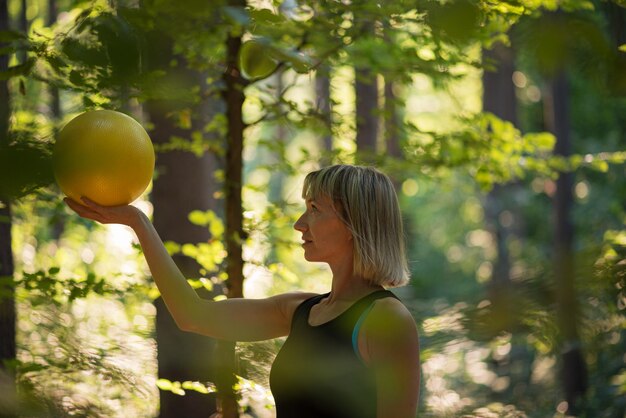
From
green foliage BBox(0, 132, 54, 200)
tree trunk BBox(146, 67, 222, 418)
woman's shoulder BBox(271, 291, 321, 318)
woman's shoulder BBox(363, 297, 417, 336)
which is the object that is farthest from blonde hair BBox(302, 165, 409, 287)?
tree trunk BBox(146, 67, 222, 418)

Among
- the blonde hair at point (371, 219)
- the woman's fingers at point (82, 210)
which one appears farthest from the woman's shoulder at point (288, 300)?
the woman's fingers at point (82, 210)

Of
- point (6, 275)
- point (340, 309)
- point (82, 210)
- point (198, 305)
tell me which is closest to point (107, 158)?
point (82, 210)

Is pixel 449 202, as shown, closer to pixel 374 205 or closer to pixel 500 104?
pixel 500 104

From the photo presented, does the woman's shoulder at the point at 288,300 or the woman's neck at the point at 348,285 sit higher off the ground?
the woman's neck at the point at 348,285

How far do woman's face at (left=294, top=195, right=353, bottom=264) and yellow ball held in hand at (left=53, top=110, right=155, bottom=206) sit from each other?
452 mm

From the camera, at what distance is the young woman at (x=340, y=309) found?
1675mm

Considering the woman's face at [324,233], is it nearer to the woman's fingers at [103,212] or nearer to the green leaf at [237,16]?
the woman's fingers at [103,212]

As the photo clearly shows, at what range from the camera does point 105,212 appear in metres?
1.75

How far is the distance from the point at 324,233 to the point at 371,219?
13 centimetres

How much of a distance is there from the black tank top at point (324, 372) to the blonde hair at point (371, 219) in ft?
0.24

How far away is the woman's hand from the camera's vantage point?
1700mm

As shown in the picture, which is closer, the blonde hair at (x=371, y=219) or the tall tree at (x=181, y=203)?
the blonde hair at (x=371, y=219)

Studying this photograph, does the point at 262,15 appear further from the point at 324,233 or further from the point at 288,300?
the point at 288,300

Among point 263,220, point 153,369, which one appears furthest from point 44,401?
point 263,220
